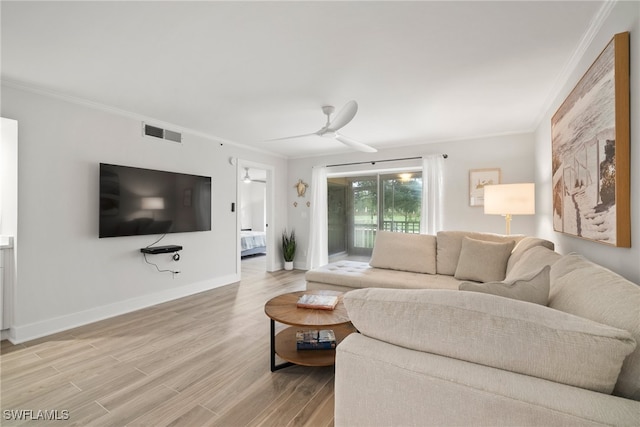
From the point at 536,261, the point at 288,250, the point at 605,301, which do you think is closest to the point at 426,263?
the point at 536,261

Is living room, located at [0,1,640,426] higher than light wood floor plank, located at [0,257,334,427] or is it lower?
higher

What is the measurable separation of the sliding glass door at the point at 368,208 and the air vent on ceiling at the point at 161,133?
3.07 meters

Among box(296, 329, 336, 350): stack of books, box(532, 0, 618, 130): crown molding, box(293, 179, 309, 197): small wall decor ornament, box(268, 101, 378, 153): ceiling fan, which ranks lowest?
box(296, 329, 336, 350): stack of books

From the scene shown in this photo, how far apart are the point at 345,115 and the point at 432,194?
2.64m

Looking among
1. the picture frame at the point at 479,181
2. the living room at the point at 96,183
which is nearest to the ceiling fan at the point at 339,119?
the living room at the point at 96,183

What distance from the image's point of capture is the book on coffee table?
6.97 ft

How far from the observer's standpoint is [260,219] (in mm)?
9242

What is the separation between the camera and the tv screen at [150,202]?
3.10m

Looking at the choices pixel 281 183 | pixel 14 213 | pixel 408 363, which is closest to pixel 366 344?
pixel 408 363

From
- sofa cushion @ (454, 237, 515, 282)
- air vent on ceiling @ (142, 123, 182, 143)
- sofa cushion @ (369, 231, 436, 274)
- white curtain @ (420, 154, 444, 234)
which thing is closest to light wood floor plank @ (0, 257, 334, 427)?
sofa cushion @ (369, 231, 436, 274)

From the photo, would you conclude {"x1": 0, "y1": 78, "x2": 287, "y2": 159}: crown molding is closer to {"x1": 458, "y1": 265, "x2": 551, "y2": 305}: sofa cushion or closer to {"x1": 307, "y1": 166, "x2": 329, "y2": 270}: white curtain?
{"x1": 307, "y1": 166, "x2": 329, "y2": 270}: white curtain

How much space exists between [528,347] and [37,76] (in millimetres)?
3841

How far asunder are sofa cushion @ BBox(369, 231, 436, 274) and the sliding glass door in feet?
5.55

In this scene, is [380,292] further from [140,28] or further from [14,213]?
[14,213]
